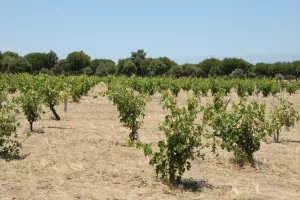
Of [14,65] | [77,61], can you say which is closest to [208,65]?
[77,61]

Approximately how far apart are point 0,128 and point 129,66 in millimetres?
69093

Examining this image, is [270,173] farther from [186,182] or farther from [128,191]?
[128,191]

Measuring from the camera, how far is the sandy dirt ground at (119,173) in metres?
6.80

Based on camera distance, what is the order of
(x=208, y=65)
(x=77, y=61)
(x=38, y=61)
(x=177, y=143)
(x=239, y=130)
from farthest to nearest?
(x=208, y=65), (x=77, y=61), (x=38, y=61), (x=239, y=130), (x=177, y=143)

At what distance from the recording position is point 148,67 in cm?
8181

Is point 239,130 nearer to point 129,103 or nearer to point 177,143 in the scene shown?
point 177,143

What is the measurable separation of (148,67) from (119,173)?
7424 cm

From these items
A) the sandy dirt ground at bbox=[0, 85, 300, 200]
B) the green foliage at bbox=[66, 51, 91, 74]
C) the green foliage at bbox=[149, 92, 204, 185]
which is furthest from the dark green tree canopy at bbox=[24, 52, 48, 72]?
the green foliage at bbox=[149, 92, 204, 185]

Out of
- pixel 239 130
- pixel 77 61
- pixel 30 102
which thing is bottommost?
pixel 239 130

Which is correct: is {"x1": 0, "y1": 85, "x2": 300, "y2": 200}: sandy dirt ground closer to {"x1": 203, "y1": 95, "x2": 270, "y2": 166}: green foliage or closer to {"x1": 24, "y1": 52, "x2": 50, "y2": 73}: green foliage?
{"x1": 203, "y1": 95, "x2": 270, "y2": 166}: green foliage

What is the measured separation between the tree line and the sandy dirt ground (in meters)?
64.7

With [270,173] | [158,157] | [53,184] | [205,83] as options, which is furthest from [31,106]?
[205,83]

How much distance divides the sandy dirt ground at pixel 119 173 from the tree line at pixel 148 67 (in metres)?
64.7

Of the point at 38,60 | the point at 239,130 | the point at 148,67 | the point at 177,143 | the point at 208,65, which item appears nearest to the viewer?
the point at 177,143
